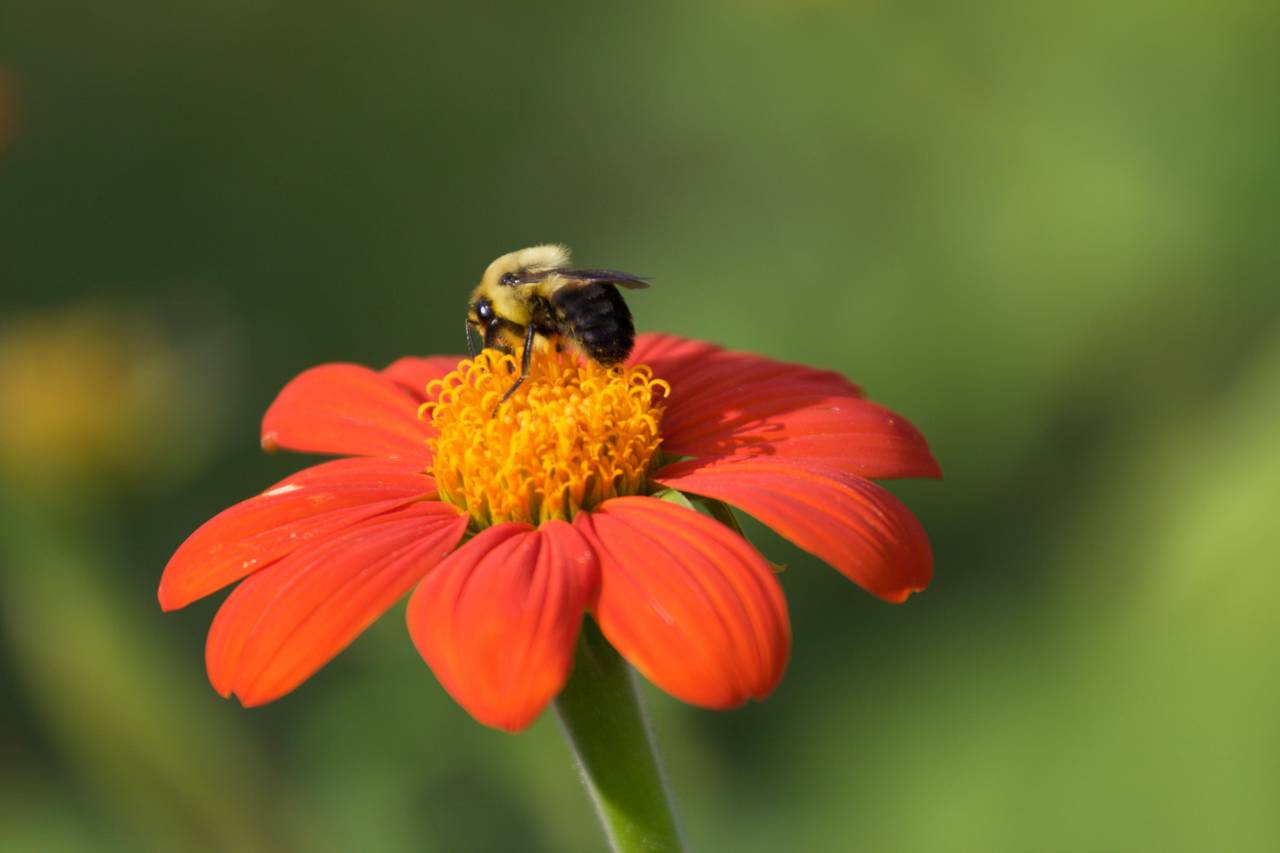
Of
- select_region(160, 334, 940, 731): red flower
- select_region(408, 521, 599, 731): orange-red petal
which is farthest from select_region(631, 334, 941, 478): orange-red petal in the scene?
select_region(408, 521, 599, 731): orange-red petal

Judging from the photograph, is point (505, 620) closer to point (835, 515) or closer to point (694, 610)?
point (694, 610)

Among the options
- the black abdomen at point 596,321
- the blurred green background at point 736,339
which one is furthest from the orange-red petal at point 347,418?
the blurred green background at point 736,339

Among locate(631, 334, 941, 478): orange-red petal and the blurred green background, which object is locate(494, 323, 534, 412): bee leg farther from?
the blurred green background

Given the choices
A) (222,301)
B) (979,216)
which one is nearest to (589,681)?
(979,216)

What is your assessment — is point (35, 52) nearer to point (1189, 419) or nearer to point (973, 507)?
point (973, 507)

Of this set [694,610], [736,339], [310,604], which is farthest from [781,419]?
[736,339]
